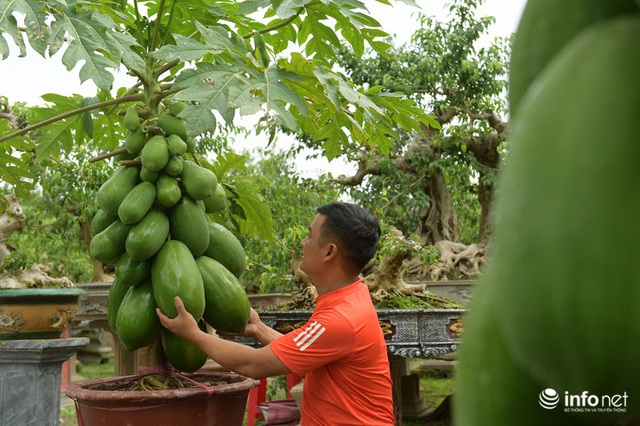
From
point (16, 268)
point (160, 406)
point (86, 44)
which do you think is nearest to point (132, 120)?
point (86, 44)

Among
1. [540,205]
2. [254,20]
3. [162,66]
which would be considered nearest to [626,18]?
[540,205]

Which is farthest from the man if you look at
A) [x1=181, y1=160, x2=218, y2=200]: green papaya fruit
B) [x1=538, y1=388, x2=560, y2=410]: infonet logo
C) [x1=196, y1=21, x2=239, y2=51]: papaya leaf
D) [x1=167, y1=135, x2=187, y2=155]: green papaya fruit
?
[x1=538, y1=388, x2=560, y2=410]: infonet logo

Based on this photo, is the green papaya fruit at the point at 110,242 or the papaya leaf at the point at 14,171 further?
the papaya leaf at the point at 14,171

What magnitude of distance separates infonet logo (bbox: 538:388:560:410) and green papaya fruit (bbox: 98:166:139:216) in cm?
211

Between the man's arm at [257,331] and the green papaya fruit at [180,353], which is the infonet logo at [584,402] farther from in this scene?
the man's arm at [257,331]

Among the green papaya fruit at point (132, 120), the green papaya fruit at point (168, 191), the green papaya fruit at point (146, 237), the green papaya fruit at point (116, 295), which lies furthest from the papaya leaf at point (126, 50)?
the green papaya fruit at point (116, 295)

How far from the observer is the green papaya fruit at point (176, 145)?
2230 mm

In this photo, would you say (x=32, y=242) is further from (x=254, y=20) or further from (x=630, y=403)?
(x=630, y=403)

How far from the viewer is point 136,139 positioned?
233cm

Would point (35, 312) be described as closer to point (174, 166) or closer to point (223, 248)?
point (223, 248)

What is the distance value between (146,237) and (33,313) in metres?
1.92

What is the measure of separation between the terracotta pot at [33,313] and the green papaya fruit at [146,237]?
1779mm

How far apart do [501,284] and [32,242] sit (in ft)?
42.8

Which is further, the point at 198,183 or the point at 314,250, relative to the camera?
the point at 314,250
